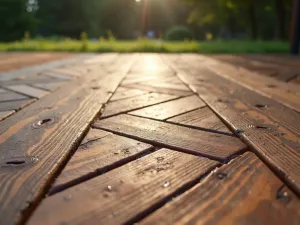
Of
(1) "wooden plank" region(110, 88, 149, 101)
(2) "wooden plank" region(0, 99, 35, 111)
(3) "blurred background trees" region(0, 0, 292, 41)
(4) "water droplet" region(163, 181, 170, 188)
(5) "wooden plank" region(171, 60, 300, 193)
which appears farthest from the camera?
(3) "blurred background trees" region(0, 0, 292, 41)

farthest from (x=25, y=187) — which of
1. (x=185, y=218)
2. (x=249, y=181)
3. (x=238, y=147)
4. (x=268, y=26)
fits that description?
(x=268, y=26)

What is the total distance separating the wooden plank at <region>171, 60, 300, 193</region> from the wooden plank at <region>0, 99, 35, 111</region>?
1.01m

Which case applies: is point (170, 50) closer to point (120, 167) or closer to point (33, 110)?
point (33, 110)

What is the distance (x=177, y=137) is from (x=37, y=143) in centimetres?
48

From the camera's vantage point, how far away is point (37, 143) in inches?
41.8

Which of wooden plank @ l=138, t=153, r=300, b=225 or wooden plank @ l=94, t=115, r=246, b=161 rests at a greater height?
wooden plank @ l=94, t=115, r=246, b=161

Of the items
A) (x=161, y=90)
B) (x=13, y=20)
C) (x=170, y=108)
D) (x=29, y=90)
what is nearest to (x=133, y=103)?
(x=170, y=108)

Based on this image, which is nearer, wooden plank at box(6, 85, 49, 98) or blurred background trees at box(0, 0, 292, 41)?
wooden plank at box(6, 85, 49, 98)

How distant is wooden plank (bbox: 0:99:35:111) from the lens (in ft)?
5.34

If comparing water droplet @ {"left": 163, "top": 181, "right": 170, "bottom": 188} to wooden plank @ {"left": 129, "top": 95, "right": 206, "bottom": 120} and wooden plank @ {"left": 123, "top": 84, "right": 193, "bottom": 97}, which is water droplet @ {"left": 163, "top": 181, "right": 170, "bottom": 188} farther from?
wooden plank @ {"left": 123, "top": 84, "right": 193, "bottom": 97}

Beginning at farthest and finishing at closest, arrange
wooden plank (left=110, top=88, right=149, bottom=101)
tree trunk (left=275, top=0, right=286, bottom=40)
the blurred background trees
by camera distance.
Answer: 1. the blurred background trees
2. tree trunk (left=275, top=0, right=286, bottom=40)
3. wooden plank (left=110, top=88, right=149, bottom=101)

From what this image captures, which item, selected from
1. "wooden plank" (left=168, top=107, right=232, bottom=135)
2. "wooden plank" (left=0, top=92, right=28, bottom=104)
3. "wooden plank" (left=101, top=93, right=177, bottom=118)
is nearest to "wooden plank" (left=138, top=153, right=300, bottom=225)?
"wooden plank" (left=168, top=107, right=232, bottom=135)

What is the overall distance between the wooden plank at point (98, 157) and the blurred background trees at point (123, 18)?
16.9 m

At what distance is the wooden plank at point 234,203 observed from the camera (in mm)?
640
